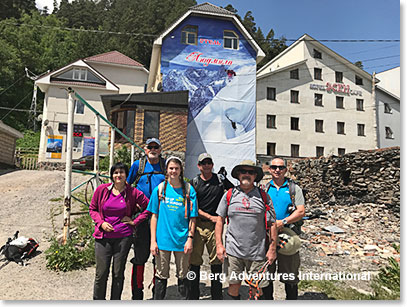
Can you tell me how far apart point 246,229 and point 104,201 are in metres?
1.57

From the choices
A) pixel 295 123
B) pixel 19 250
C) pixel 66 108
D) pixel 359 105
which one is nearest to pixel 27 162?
pixel 66 108

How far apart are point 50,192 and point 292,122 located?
19.4m

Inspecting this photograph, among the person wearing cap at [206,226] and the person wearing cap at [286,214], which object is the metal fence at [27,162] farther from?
the person wearing cap at [286,214]

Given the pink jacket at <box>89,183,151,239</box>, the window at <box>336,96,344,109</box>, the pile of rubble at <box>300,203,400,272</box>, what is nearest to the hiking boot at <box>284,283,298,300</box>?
the pink jacket at <box>89,183,151,239</box>

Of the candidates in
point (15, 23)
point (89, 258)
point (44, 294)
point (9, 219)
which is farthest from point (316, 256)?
point (15, 23)

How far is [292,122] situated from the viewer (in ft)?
78.6

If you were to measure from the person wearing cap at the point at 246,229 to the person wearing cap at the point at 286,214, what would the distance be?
267 millimetres

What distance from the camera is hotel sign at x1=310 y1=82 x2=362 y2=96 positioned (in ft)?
80.2

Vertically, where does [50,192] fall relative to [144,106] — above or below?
below

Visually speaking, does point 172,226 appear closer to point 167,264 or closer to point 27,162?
point 167,264

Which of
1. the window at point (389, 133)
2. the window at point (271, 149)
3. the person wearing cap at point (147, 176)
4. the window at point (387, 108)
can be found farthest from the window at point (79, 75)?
the window at point (389, 133)

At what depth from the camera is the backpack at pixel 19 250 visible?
13.6ft

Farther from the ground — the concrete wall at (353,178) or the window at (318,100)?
the window at (318,100)

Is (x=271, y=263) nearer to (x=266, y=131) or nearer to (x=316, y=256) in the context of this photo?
(x=316, y=256)
